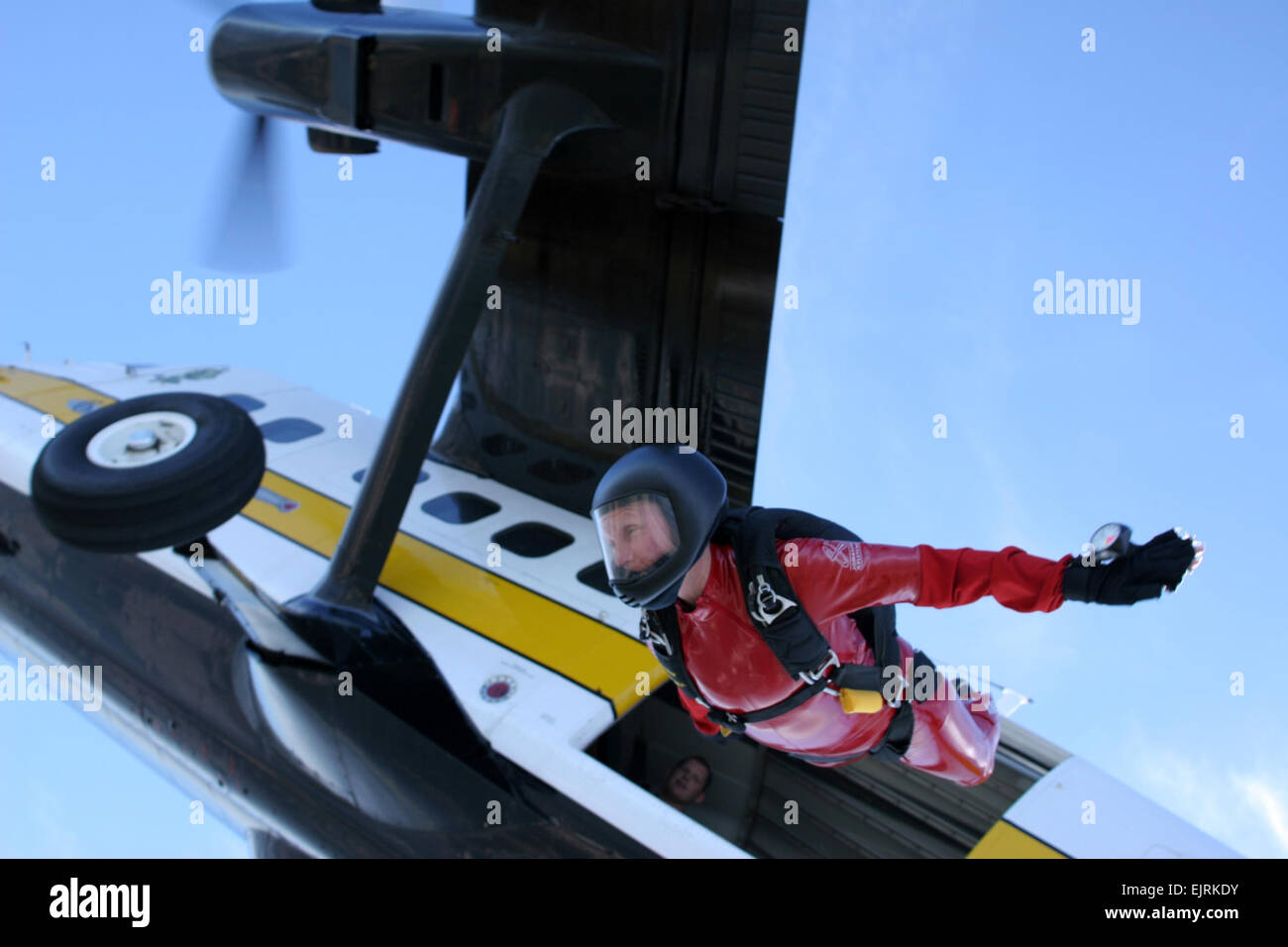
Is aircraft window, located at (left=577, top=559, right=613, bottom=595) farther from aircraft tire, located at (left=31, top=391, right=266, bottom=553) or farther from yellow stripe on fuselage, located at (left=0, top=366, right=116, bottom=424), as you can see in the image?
yellow stripe on fuselage, located at (left=0, top=366, right=116, bottom=424)

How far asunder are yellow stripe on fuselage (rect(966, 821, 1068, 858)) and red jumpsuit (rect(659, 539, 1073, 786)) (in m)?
0.61

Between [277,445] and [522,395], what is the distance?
8.32 ft

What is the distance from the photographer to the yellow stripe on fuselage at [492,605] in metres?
5.64

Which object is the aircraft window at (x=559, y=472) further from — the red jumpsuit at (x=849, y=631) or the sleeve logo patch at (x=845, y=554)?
the sleeve logo patch at (x=845, y=554)

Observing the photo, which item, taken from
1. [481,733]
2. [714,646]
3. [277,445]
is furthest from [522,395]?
[714,646]

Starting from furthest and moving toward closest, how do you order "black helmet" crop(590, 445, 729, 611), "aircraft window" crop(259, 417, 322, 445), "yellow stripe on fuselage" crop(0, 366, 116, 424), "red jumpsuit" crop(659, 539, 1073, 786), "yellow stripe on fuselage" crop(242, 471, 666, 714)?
"yellow stripe on fuselage" crop(0, 366, 116, 424)
"aircraft window" crop(259, 417, 322, 445)
"yellow stripe on fuselage" crop(242, 471, 666, 714)
"black helmet" crop(590, 445, 729, 611)
"red jumpsuit" crop(659, 539, 1073, 786)

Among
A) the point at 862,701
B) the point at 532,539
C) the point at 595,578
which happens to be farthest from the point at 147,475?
the point at 532,539

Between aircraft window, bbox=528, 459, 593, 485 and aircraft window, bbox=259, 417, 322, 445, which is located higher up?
aircraft window, bbox=528, 459, 593, 485

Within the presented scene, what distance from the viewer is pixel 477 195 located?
19.0ft

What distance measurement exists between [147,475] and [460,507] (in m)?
3.86

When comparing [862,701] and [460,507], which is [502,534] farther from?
[862,701]

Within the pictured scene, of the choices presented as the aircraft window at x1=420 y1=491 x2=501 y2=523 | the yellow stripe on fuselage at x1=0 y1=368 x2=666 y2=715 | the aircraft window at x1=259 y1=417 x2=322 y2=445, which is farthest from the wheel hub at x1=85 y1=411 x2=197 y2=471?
the aircraft window at x1=259 y1=417 x2=322 y2=445

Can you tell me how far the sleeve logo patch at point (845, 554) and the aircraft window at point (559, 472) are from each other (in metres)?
4.76

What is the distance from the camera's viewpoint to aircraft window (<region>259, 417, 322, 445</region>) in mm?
8695
